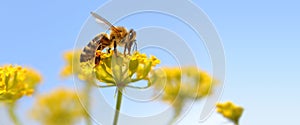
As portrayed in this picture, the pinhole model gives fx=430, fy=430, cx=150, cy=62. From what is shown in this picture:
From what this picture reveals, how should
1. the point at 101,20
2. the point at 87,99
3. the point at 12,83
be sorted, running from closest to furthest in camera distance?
the point at 12,83 < the point at 101,20 < the point at 87,99

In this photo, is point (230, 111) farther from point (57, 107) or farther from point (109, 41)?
point (57, 107)

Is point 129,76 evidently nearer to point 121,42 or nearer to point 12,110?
point 121,42

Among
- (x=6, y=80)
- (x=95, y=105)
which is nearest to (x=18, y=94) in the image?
(x=6, y=80)

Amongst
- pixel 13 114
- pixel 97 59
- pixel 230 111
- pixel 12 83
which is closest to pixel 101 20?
pixel 97 59

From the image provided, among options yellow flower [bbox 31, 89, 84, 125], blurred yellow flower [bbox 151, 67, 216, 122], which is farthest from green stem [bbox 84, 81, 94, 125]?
blurred yellow flower [bbox 151, 67, 216, 122]

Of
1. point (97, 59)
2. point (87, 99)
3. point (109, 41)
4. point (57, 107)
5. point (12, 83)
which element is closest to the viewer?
point (97, 59)

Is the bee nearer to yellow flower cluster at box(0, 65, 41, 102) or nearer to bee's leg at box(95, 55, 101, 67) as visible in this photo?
bee's leg at box(95, 55, 101, 67)
